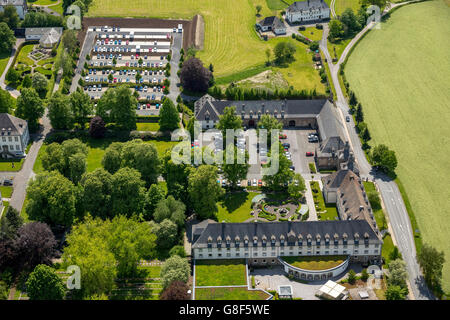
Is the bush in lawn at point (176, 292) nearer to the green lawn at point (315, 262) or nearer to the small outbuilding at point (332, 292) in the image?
the green lawn at point (315, 262)

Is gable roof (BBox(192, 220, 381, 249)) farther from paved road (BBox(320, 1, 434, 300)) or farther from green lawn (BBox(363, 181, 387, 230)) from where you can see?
green lawn (BBox(363, 181, 387, 230))

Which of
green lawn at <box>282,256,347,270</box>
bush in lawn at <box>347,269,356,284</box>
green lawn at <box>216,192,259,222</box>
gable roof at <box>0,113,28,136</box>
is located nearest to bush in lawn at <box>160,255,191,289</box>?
green lawn at <box>282,256,347,270</box>

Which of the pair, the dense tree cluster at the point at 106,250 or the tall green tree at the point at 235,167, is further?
the tall green tree at the point at 235,167

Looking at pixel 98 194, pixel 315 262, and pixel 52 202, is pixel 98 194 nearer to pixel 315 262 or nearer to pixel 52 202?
pixel 52 202

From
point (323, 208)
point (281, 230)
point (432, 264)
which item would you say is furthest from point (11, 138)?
point (432, 264)

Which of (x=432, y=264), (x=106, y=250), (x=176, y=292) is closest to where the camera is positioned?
(x=176, y=292)

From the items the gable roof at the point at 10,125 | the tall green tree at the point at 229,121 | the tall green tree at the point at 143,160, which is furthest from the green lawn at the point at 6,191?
the tall green tree at the point at 229,121
